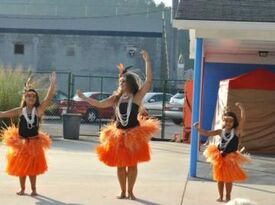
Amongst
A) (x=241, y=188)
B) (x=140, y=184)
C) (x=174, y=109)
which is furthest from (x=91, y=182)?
(x=174, y=109)

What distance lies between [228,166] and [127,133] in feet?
5.00

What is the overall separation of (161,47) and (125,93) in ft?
122

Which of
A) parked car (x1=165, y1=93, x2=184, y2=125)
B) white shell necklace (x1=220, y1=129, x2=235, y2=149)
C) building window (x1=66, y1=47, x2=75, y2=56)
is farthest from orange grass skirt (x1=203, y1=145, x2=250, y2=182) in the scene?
building window (x1=66, y1=47, x2=75, y2=56)

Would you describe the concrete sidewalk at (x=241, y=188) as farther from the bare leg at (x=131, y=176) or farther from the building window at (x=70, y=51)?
the building window at (x=70, y=51)

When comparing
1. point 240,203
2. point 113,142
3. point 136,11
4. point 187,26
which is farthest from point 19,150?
point 136,11

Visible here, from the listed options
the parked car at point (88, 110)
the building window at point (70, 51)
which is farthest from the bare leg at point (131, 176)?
the building window at point (70, 51)

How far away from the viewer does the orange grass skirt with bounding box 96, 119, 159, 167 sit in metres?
8.23

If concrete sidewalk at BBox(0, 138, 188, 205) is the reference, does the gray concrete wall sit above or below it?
above

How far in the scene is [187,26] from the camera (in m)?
10.1

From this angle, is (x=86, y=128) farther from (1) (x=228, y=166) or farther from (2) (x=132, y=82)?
(1) (x=228, y=166)

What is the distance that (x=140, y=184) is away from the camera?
969 centimetres

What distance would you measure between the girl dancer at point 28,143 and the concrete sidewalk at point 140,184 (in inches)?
15.5

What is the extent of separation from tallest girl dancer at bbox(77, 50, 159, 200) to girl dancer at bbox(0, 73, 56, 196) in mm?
760

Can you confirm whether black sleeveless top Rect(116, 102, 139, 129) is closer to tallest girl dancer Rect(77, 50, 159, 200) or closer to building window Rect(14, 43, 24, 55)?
tallest girl dancer Rect(77, 50, 159, 200)
